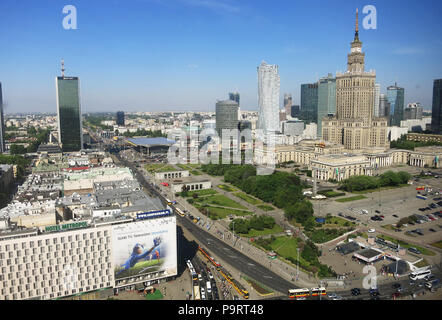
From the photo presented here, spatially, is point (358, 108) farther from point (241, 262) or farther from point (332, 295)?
point (332, 295)

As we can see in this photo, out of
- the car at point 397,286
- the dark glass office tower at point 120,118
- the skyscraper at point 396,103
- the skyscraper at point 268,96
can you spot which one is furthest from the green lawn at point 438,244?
the dark glass office tower at point 120,118

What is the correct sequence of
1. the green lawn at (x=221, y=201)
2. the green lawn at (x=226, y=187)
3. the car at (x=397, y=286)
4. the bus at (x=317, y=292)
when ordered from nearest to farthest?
the bus at (x=317, y=292)
the car at (x=397, y=286)
the green lawn at (x=221, y=201)
the green lawn at (x=226, y=187)

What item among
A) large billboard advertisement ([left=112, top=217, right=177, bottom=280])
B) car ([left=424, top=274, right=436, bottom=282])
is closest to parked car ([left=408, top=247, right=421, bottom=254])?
car ([left=424, top=274, right=436, bottom=282])

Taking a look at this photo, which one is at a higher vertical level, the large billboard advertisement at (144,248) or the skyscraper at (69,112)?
the skyscraper at (69,112)

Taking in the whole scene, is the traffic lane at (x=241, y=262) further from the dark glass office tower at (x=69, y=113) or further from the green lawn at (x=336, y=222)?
the dark glass office tower at (x=69, y=113)

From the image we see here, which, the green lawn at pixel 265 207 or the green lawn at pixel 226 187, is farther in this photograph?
the green lawn at pixel 226 187

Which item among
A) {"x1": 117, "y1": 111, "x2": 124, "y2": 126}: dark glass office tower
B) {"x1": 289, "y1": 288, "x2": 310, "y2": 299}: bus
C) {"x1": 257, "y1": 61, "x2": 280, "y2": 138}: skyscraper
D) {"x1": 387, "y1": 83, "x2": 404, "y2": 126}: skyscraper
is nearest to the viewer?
{"x1": 289, "y1": 288, "x2": 310, "y2": 299}: bus

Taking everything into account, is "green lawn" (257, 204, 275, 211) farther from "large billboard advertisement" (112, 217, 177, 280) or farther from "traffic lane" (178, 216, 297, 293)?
"large billboard advertisement" (112, 217, 177, 280)
